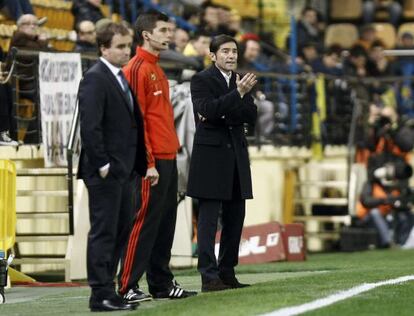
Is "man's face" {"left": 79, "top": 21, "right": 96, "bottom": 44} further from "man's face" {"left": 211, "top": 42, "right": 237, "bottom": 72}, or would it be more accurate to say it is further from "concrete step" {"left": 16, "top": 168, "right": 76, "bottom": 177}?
"man's face" {"left": 211, "top": 42, "right": 237, "bottom": 72}

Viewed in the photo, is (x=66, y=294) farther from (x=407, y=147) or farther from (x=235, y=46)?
(x=407, y=147)

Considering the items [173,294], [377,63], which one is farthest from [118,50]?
[377,63]

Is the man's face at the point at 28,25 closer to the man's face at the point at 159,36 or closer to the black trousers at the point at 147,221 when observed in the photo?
the man's face at the point at 159,36

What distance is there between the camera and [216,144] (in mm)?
12852

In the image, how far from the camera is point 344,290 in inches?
476

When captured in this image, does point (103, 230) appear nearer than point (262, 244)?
Yes

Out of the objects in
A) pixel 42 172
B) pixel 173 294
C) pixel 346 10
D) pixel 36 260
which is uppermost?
pixel 346 10

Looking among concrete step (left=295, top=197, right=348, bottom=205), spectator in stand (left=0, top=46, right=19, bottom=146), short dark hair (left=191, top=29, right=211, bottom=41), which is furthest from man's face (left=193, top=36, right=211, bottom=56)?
spectator in stand (left=0, top=46, right=19, bottom=146)

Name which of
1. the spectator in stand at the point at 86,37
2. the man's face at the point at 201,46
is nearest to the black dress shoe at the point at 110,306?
the spectator in stand at the point at 86,37

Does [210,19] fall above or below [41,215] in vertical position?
above

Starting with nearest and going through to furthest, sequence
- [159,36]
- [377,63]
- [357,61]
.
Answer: [159,36] → [357,61] → [377,63]

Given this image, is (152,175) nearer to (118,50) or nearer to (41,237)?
(118,50)

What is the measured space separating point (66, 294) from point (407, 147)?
10.4 metres

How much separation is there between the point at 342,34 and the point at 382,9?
1929mm
